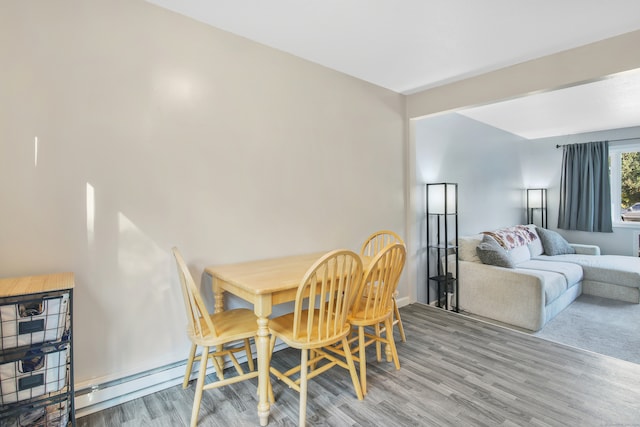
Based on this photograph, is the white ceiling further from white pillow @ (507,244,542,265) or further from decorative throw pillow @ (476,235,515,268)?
white pillow @ (507,244,542,265)

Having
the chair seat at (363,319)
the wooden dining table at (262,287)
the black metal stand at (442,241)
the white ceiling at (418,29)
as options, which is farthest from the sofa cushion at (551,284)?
the wooden dining table at (262,287)

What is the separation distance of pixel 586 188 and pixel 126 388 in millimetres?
6663

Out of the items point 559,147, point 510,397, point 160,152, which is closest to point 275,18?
point 160,152

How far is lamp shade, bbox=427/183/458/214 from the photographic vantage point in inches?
150

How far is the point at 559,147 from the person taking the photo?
231 inches

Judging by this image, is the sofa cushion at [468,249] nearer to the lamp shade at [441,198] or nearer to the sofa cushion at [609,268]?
the lamp shade at [441,198]

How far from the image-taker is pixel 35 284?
1.52 metres

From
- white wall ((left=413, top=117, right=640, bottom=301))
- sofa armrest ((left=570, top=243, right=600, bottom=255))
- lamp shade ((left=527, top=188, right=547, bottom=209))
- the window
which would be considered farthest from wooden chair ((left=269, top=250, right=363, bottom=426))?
the window

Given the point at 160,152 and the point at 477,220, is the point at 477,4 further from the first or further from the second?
the point at 477,220

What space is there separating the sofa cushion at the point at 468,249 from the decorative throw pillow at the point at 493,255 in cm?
8

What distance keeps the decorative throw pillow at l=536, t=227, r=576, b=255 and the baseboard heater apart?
5.00 meters

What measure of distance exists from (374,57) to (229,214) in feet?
5.55

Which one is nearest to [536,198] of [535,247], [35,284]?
[535,247]

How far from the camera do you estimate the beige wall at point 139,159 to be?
67.1 inches
